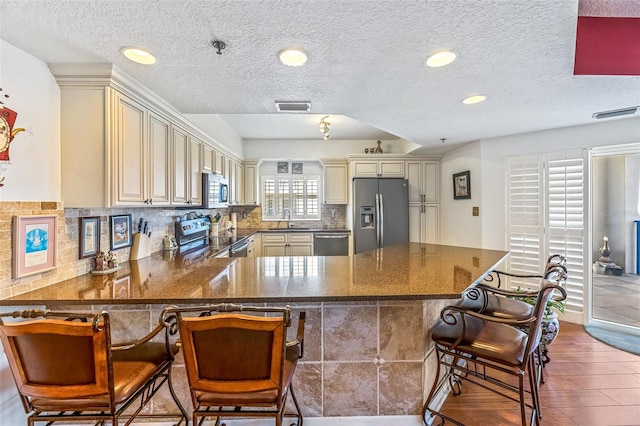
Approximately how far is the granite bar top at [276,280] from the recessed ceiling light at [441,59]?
1263 mm

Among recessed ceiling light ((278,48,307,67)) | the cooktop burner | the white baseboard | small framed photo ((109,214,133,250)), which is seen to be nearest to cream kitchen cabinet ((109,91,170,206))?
small framed photo ((109,214,133,250))

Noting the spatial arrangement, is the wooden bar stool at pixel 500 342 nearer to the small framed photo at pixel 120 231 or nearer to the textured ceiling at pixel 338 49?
Answer: the textured ceiling at pixel 338 49

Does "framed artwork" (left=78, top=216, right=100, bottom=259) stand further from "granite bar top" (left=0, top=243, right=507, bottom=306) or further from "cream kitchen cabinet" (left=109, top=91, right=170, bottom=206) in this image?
"cream kitchen cabinet" (left=109, top=91, right=170, bottom=206)

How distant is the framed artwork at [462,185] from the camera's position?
3920 millimetres

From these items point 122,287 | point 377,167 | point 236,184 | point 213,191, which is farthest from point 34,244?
point 377,167

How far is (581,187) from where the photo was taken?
3.04m

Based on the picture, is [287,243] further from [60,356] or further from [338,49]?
[60,356]

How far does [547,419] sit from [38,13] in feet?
11.3

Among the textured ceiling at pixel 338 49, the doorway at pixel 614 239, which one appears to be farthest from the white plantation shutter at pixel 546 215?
the textured ceiling at pixel 338 49

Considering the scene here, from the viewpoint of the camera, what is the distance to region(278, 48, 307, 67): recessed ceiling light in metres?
1.51

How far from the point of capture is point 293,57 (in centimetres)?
157

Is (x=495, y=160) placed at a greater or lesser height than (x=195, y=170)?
greater

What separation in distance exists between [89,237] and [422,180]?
4365 mm

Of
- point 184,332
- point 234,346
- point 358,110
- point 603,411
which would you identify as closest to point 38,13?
point 184,332
